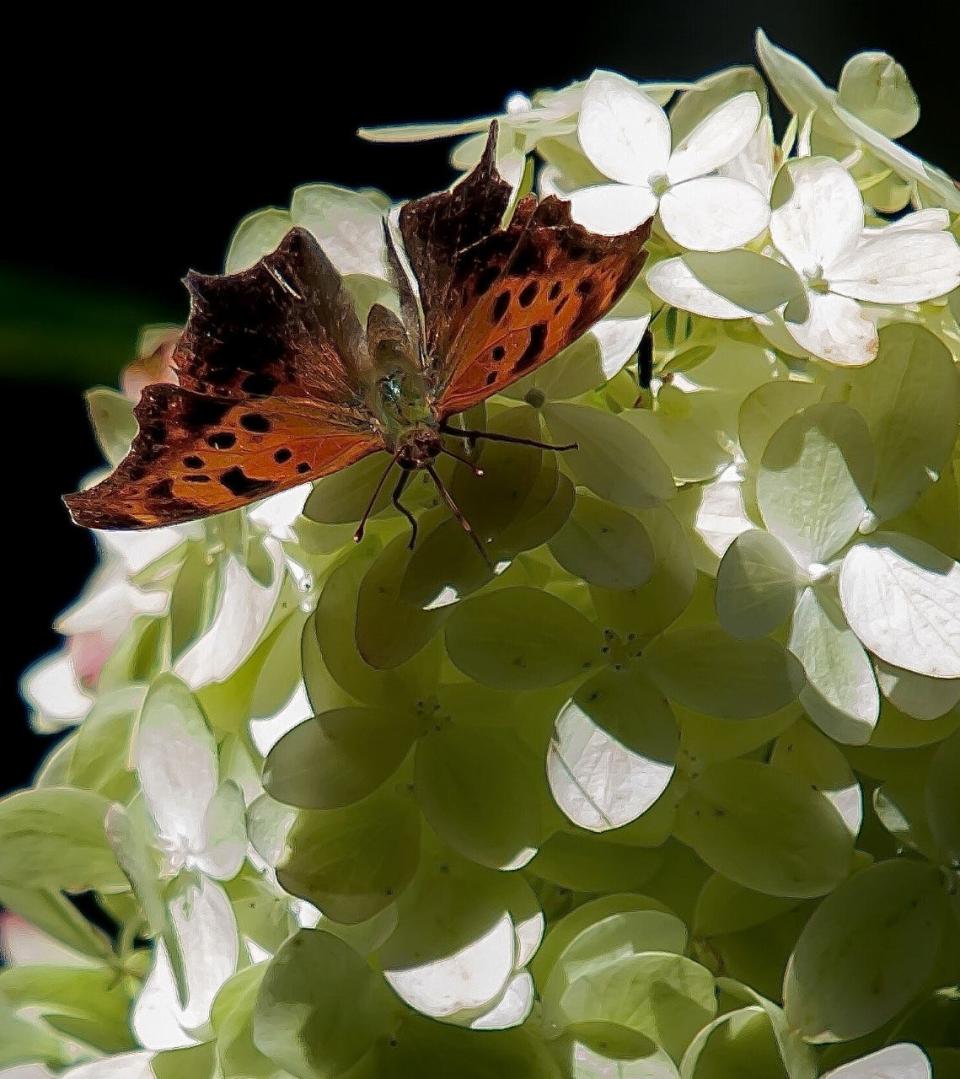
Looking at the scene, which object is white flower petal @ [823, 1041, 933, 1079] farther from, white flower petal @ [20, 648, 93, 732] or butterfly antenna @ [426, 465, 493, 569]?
white flower petal @ [20, 648, 93, 732]

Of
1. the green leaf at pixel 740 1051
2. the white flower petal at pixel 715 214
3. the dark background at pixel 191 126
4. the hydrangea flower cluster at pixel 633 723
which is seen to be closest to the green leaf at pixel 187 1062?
the hydrangea flower cluster at pixel 633 723

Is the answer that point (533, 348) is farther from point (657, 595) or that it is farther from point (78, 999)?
point (78, 999)

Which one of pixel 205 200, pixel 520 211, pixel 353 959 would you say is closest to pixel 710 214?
pixel 520 211

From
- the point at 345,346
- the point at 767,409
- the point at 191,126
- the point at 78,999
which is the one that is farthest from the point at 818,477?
the point at 191,126

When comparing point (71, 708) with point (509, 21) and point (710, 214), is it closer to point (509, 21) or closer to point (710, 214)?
point (710, 214)

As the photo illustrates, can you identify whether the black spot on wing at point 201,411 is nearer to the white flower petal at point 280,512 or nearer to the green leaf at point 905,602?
the white flower petal at point 280,512

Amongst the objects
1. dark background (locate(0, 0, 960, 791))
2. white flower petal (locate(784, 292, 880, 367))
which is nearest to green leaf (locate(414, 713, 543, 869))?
white flower petal (locate(784, 292, 880, 367))
